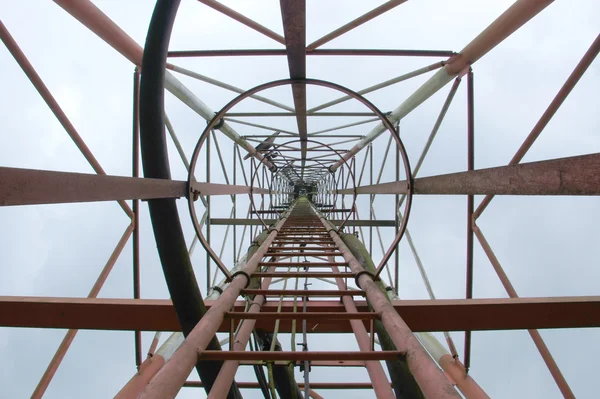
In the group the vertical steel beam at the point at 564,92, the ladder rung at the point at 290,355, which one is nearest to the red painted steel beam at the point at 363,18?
the vertical steel beam at the point at 564,92

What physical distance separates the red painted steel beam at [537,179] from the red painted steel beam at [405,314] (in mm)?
1374

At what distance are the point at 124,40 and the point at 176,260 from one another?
271cm

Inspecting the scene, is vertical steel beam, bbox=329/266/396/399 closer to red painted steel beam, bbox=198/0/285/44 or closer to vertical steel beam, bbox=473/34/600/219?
vertical steel beam, bbox=473/34/600/219

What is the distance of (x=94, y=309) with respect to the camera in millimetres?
3260

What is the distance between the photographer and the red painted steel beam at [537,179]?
4.71ft

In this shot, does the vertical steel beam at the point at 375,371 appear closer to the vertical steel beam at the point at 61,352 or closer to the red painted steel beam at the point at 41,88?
the vertical steel beam at the point at 61,352

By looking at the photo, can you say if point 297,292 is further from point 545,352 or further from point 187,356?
point 545,352

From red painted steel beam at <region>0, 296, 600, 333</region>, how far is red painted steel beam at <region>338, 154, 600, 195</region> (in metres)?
1.37

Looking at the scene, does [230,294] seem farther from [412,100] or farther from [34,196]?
[412,100]

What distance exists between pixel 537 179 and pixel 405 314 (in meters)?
2.06

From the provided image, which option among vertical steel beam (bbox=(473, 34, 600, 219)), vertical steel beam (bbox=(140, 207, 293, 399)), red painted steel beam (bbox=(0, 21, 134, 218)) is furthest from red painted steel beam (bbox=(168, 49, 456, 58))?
vertical steel beam (bbox=(140, 207, 293, 399))

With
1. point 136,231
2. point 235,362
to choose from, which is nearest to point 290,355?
point 235,362

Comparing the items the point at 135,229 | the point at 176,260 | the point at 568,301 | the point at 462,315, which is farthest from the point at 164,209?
the point at 568,301

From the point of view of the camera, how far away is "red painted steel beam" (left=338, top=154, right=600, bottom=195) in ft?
4.71
